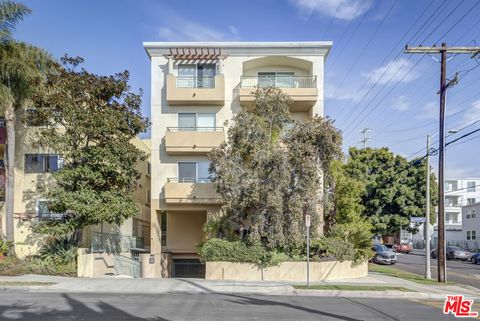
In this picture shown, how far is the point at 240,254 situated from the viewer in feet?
65.7

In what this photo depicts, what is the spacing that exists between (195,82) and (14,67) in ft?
32.5

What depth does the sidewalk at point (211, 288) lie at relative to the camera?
53.0 ft

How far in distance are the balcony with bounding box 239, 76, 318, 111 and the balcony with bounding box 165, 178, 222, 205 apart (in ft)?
18.7

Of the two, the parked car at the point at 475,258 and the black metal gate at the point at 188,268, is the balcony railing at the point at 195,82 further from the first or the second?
the parked car at the point at 475,258

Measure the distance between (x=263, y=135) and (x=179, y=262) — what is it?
11177 mm

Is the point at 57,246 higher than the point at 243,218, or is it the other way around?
the point at 243,218

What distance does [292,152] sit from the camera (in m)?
20.2

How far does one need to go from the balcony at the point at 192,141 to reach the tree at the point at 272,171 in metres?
4.05

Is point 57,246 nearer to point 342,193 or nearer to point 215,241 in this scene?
point 215,241

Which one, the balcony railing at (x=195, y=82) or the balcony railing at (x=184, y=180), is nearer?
the balcony railing at (x=184, y=180)

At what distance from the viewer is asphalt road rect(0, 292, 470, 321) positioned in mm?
10773

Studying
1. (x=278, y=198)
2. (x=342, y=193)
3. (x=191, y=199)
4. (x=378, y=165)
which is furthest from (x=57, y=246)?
(x=378, y=165)

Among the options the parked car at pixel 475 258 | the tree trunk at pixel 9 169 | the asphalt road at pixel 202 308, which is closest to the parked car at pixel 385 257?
the parked car at pixel 475 258

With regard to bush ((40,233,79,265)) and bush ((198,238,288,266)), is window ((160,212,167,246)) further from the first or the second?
bush ((198,238,288,266))
